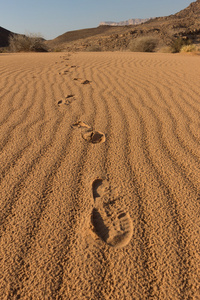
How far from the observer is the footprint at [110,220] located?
1181mm

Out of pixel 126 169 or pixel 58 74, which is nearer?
pixel 126 169

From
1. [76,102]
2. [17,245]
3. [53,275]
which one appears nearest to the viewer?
[53,275]

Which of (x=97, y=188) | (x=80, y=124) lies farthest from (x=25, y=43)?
(x=97, y=188)

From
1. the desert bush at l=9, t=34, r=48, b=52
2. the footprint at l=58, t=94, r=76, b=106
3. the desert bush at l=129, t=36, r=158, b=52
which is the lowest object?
the desert bush at l=129, t=36, r=158, b=52

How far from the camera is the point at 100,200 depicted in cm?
143

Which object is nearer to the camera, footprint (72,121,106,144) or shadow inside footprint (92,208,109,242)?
shadow inside footprint (92,208,109,242)

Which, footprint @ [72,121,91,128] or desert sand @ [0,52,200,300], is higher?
footprint @ [72,121,91,128]

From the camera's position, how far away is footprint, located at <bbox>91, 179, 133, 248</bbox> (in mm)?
1181

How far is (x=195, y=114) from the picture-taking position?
8.58 ft

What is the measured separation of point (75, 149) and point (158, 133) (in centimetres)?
76

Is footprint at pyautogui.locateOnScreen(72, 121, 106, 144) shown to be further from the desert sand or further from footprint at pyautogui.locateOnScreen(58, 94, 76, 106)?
footprint at pyautogui.locateOnScreen(58, 94, 76, 106)

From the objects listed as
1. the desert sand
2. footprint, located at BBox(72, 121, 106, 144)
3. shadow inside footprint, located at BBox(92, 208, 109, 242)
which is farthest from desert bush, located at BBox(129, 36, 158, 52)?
shadow inside footprint, located at BBox(92, 208, 109, 242)

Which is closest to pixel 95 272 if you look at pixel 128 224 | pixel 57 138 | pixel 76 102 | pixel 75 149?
pixel 128 224

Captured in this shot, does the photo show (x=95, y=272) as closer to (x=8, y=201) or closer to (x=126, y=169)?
(x=8, y=201)
